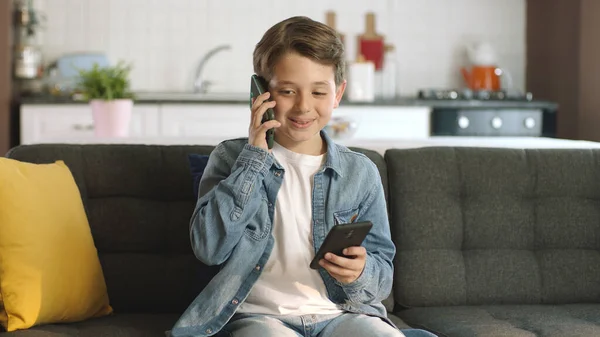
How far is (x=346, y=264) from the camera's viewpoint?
185 cm

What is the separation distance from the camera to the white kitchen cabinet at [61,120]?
5.05m

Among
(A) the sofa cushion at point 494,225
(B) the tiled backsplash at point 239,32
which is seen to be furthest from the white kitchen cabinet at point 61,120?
(A) the sofa cushion at point 494,225

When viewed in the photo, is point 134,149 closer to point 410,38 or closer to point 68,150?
point 68,150

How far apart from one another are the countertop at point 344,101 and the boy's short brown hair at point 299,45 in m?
3.13

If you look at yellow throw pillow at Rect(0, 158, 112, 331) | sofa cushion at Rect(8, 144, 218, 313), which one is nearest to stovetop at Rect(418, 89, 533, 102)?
sofa cushion at Rect(8, 144, 218, 313)

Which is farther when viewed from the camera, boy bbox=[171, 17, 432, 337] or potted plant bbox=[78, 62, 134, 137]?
potted plant bbox=[78, 62, 134, 137]

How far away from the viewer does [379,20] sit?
19.8ft

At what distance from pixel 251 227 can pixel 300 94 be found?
315 mm

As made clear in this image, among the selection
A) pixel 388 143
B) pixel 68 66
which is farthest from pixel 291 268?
pixel 68 66

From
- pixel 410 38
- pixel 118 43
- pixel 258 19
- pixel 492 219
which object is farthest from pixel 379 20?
pixel 492 219

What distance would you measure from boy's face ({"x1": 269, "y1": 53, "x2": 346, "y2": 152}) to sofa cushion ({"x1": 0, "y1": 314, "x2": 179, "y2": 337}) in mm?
584

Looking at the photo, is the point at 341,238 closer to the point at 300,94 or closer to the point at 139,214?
the point at 300,94

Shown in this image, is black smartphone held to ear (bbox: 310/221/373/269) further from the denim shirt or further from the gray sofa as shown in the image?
the gray sofa

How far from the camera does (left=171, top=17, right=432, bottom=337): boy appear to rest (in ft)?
6.31
